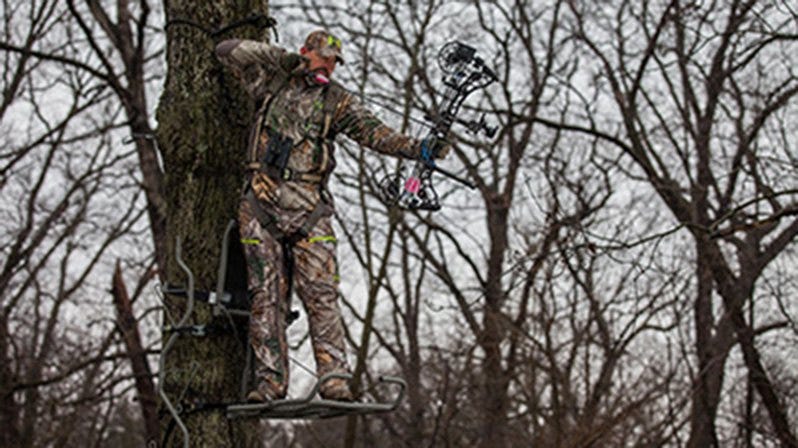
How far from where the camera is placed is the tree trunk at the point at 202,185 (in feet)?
Result: 16.8

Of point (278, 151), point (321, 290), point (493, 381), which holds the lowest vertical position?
point (321, 290)

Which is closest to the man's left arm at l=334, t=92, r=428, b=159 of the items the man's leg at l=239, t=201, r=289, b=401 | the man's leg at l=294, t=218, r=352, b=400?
the man's leg at l=294, t=218, r=352, b=400

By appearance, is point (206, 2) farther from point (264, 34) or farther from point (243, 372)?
point (243, 372)

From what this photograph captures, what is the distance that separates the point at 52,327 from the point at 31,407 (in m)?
1.85

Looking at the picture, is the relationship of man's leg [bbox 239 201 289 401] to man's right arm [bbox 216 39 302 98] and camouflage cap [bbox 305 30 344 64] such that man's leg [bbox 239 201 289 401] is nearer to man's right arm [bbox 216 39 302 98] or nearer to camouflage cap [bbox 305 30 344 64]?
man's right arm [bbox 216 39 302 98]

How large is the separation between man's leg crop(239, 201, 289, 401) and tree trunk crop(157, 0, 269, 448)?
170 millimetres

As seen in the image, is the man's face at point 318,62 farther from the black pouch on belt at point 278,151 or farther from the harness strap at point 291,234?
the harness strap at point 291,234

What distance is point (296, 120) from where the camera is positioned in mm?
5469

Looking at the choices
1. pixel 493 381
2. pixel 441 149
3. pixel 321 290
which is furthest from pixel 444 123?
pixel 493 381

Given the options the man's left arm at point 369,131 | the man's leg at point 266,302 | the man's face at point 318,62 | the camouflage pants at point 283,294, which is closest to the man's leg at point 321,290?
the camouflage pants at point 283,294

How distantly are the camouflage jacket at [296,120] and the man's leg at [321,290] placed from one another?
182 millimetres

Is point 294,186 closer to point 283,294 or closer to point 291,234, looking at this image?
point 291,234

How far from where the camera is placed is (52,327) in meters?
21.2

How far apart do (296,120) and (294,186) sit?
359 mm
